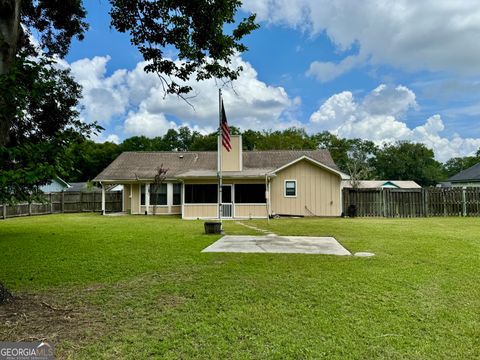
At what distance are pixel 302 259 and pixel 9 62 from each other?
19.8ft

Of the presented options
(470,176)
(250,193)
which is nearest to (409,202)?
(250,193)

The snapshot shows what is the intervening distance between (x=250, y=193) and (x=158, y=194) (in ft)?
21.0

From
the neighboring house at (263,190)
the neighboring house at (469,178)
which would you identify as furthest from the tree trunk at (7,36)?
the neighboring house at (469,178)

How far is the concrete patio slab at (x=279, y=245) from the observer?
27.9 ft

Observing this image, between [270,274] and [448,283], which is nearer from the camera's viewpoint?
[448,283]

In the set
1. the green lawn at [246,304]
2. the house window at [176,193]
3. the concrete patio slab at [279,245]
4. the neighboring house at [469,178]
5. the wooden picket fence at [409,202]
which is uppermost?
the neighboring house at [469,178]

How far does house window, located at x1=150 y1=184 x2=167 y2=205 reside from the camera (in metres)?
22.4

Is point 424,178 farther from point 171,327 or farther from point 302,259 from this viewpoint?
point 171,327

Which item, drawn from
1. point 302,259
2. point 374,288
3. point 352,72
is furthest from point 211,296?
point 352,72

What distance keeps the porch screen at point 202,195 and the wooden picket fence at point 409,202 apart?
24.4ft

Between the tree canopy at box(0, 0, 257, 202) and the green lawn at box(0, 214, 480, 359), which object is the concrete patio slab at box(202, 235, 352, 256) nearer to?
the green lawn at box(0, 214, 480, 359)

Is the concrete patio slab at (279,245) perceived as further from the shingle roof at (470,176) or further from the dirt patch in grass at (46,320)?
the shingle roof at (470,176)

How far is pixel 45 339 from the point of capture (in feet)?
11.6

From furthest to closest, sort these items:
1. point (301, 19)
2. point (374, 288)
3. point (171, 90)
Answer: point (301, 19) → point (171, 90) → point (374, 288)
